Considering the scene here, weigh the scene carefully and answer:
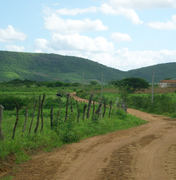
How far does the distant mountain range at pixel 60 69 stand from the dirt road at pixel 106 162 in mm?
121771

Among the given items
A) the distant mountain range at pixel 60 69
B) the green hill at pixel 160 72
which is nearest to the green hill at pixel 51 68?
the distant mountain range at pixel 60 69

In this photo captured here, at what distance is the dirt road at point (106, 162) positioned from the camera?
7.55 metres

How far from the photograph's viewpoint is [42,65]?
539 feet

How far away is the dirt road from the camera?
7.55m

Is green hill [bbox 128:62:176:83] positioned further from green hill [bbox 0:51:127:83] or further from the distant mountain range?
green hill [bbox 0:51:127:83]

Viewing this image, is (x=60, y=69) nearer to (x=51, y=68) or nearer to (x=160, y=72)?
(x=51, y=68)

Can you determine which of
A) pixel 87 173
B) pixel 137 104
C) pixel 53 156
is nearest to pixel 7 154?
pixel 53 156

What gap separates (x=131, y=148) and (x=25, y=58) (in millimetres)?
158696

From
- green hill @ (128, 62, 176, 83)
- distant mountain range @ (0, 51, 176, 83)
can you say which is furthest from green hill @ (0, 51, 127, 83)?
green hill @ (128, 62, 176, 83)

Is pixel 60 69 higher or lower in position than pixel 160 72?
higher

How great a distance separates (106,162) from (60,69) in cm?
15744

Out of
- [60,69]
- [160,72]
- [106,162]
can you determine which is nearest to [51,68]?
[60,69]

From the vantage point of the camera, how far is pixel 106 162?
899 centimetres

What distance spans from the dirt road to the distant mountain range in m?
122
